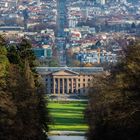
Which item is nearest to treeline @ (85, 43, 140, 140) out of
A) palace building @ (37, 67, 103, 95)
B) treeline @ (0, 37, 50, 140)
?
treeline @ (0, 37, 50, 140)

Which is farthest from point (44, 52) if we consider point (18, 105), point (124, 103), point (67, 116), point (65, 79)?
point (124, 103)

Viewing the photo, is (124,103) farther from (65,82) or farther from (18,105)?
(65,82)

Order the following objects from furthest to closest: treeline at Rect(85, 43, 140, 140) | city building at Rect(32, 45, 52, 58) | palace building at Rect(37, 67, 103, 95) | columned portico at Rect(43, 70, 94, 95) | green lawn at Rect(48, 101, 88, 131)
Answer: city building at Rect(32, 45, 52, 58) → columned portico at Rect(43, 70, 94, 95) → palace building at Rect(37, 67, 103, 95) → green lawn at Rect(48, 101, 88, 131) → treeline at Rect(85, 43, 140, 140)

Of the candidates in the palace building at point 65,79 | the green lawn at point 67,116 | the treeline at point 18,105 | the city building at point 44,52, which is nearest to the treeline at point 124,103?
the treeline at point 18,105

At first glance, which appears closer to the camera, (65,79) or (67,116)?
(67,116)

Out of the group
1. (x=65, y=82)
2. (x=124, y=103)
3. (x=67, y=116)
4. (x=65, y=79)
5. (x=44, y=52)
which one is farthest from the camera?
(x=44, y=52)

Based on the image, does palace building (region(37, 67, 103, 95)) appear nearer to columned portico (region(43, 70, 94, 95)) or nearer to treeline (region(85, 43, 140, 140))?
columned portico (region(43, 70, 94, 95))
